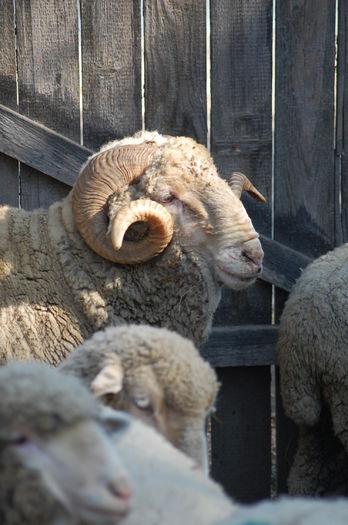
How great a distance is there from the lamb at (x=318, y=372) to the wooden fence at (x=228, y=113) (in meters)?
0.42

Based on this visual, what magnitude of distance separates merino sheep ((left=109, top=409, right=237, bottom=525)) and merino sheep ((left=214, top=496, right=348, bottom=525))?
0.44ft

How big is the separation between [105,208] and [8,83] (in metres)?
1.19

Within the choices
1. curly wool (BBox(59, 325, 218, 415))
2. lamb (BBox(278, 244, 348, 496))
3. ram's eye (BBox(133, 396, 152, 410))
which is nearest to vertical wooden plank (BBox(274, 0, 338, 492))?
lamb (BBox(278, 244, 348, 496))

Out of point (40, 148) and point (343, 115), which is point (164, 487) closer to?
point (40, 148)

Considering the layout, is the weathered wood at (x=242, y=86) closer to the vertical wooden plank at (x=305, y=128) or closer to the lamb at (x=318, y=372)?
the vertical wooden plank at (x=305, y=128)

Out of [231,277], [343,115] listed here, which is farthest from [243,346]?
[343,115]

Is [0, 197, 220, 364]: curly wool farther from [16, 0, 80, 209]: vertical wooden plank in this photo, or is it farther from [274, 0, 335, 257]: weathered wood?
[274, 0, 335, 257]: weathered wood

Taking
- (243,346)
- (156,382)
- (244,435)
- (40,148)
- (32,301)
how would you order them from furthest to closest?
Result: (244,435)
(243,346)
(40,148)
(32,301)
(156,382)

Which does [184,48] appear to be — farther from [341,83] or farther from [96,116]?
[341,83]

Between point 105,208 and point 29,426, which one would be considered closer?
point 29,426

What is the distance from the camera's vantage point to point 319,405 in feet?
13.6

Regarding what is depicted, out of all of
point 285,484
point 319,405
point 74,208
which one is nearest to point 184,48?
point 74,208

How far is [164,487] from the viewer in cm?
190

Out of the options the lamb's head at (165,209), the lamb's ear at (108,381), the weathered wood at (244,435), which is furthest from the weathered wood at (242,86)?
the lamb's ear at (108,381)
